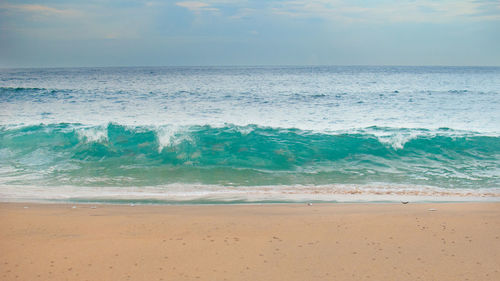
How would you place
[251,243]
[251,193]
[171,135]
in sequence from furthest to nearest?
[171,135], [251,193], [251,243]

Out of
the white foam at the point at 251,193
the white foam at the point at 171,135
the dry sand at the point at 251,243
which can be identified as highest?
the white foam at the point at 171,135

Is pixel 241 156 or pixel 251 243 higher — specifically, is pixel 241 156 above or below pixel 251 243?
below

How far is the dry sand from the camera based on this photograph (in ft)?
11.6

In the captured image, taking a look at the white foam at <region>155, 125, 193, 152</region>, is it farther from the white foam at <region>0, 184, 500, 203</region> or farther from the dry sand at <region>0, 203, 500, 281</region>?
the dry sand at <region>0, 203, 500, 281</region>

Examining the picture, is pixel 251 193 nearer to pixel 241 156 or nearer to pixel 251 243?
pixel 251 243

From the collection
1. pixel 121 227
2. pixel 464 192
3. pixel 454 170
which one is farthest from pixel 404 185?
pixel 121 227

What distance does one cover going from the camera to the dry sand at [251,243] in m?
3.53

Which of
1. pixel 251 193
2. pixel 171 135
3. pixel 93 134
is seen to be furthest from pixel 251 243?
pixel 93 134

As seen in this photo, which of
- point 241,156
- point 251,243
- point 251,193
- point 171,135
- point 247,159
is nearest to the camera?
point 251,243

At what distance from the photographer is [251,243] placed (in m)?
4.25

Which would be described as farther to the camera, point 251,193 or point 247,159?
point 247,159

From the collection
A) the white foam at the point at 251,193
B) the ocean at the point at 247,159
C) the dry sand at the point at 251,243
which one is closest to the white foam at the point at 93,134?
the ocean at the point at 247,159

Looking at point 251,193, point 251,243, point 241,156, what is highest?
point 251,243

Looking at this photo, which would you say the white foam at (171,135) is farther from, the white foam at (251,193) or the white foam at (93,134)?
the white foam at (251,193)
